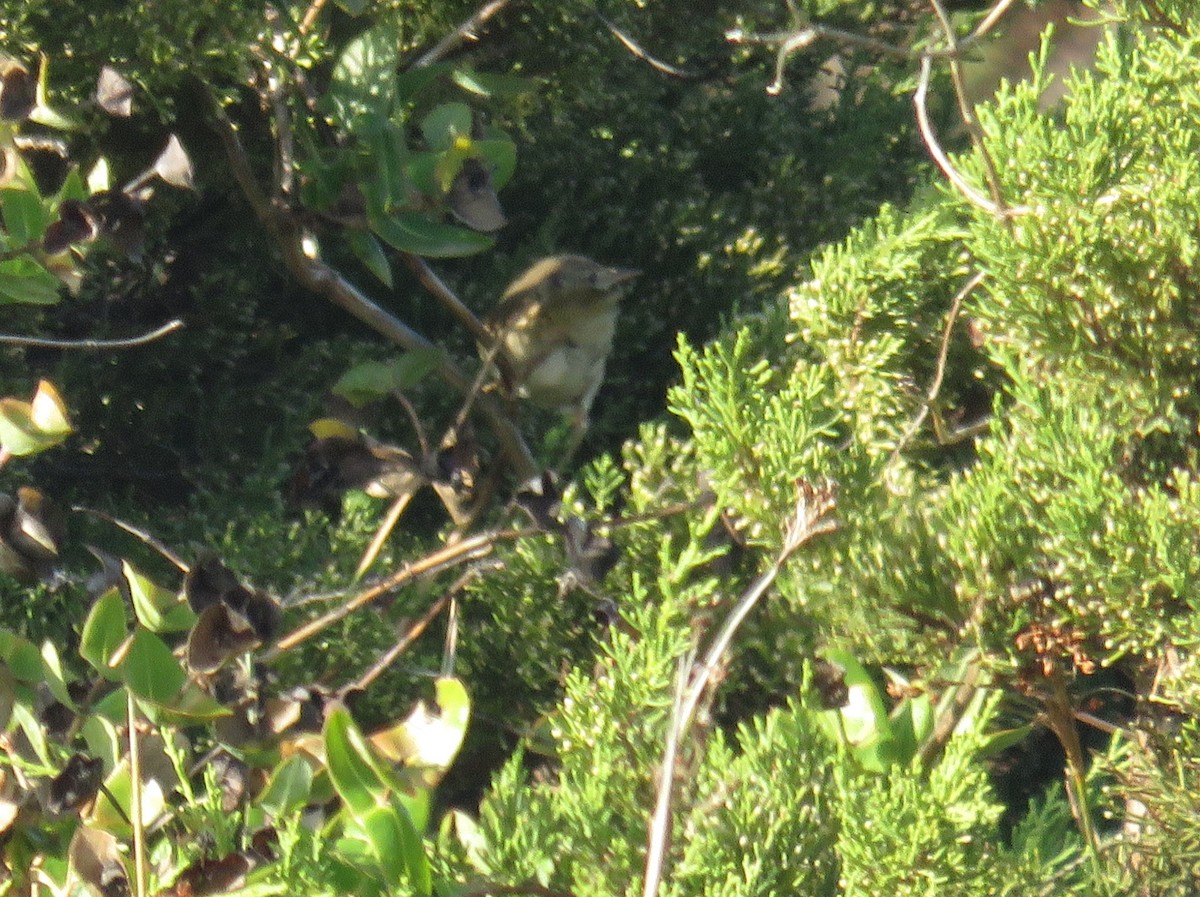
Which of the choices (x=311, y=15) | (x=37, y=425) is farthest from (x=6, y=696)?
(x=311, y=15)

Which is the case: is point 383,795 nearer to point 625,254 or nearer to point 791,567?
point 791,567

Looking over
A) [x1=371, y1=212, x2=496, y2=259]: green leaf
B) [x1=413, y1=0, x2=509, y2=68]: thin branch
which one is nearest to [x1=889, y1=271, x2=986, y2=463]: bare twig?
[x1=371, y1=212, x2=496, y2=259]: green leaf

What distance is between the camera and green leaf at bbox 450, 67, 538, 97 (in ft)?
8.67

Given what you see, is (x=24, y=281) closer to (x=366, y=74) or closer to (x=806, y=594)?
(x=366, y=74)

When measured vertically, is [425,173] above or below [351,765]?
above

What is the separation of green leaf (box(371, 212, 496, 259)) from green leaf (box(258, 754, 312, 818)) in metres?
0.82

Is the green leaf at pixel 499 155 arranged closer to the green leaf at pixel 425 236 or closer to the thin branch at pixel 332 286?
the green leaf at pixel 425 236

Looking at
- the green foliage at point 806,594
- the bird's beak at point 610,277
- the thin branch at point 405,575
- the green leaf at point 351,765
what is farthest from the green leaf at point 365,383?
the bird's beak at point 610,277

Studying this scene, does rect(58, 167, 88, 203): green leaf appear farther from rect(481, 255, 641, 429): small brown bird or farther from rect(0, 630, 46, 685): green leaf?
rect(481, 255, 641, 429): small brown bird

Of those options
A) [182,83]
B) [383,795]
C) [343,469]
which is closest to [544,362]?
[182,83]

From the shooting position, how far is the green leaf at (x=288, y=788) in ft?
5.41

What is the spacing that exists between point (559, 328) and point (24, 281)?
1.72m

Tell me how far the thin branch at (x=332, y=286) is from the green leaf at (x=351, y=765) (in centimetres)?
84

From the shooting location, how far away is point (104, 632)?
5.20 ft
